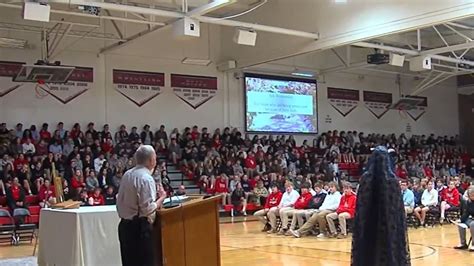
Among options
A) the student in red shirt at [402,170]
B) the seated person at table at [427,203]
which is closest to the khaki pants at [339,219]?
the seated person at table at [427,203]

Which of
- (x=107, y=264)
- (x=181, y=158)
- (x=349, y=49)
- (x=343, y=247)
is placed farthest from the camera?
(x=349, y=49)

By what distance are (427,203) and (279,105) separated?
8.22 metres

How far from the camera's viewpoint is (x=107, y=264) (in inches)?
226

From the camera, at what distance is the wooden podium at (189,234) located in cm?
458

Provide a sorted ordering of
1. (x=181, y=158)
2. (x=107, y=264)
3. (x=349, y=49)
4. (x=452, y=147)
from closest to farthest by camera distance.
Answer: (x=107, y=264) < (x=181, y=158) < (x=349, y=49) < (x=452, y=147)

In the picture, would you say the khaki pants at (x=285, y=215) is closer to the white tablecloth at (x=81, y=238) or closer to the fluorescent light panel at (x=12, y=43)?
the white tablecloth at (x=81, y=238)

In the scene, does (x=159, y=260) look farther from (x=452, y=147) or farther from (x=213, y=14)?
(x=452, y=147)

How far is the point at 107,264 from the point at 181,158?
12084 mm

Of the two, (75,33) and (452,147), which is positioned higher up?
(75,33)

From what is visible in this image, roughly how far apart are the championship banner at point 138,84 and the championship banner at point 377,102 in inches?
369

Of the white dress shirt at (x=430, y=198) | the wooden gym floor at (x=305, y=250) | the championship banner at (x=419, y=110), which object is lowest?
the wooden gym floor at (x=305, y=250)

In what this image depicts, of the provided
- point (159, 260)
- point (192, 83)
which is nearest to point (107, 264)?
point (159, 260)

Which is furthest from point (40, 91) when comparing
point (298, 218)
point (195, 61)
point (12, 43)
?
point (298, 218)

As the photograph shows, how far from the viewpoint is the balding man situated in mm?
4430
